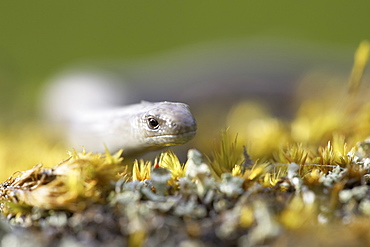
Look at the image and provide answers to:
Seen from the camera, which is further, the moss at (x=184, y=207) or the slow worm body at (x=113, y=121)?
the slow worm body at (x=113, y=121)

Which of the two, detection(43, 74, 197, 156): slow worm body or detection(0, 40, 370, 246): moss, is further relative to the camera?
detection(43, 74, 197, 156): slow worm body

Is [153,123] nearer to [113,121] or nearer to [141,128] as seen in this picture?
[141,128]

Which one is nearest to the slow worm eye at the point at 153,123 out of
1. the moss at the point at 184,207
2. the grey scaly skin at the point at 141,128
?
the grey scaly skin at the point at 141,128

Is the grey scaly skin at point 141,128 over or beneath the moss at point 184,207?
beneath

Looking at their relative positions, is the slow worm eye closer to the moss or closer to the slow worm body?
the slow worm body

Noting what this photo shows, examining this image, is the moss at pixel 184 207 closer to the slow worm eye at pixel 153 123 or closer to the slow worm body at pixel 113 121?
the slow worm body at pixel 113 121

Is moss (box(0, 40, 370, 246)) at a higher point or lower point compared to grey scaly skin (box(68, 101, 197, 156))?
higher

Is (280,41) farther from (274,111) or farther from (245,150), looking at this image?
(245,150)

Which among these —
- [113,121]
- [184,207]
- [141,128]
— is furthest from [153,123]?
[184,207]

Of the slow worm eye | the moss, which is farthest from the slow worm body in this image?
the moss
